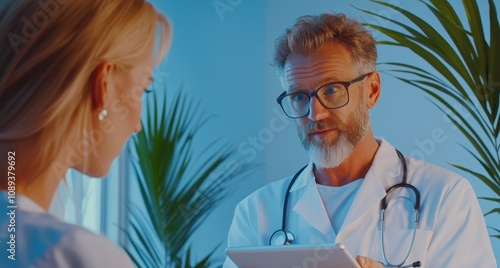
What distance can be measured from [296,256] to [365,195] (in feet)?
1.90

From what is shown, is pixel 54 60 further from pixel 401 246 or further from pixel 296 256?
pixel 401 246

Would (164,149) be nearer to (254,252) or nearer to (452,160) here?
(452,160)

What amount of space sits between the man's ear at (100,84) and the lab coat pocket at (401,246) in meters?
1.63

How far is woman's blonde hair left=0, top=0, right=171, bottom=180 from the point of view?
562mm

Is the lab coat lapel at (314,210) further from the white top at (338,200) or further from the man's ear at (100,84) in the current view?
the man's ear at (100,84)

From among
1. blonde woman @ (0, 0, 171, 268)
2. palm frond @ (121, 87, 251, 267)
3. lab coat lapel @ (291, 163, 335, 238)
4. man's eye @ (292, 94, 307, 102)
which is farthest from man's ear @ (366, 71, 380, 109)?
blonde woman @ (0, 0, 171, 268)

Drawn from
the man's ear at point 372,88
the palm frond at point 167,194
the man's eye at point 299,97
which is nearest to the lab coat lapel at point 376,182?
the man's ear at point 372,88

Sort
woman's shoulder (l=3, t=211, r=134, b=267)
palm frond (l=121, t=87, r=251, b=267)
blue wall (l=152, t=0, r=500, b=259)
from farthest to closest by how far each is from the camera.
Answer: blue wall (l=152, t=0, r=500, b=259) → palm frond (l=121, t=87, r=251, b=267) → woman's shoulder (l=3, t=211, r=134, b=267)

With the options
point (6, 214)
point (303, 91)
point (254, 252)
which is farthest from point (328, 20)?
point (6, 214)

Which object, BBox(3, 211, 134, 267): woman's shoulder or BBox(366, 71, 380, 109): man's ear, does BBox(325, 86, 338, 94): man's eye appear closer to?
BBox(366, 71, 380, 109): man's ear

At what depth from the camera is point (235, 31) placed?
12.3 feet

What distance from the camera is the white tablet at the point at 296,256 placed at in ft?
5.53

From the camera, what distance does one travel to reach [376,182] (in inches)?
89.5

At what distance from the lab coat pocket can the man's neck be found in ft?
0.85
